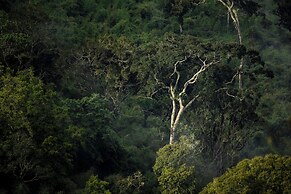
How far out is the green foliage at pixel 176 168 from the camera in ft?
102

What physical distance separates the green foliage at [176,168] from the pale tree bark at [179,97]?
2.79 metres

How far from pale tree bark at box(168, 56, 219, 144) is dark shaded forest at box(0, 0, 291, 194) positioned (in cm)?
11

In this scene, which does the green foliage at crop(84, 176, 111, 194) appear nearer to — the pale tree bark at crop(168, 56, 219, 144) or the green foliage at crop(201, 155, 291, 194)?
the green foliage at crop(201, 155, 291, 194)

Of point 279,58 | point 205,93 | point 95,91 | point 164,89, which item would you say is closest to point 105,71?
point 95,91

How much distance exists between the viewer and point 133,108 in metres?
39.8

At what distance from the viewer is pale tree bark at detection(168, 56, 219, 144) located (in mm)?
36309

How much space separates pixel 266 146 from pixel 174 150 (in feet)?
35.0

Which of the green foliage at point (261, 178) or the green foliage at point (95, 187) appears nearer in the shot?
the green foliage at point (261, 178)

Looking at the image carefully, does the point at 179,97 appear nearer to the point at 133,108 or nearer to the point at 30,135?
the point at 133,108

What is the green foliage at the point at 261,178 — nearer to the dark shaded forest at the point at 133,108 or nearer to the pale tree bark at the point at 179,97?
the dark shaded forest at the point at 133,108

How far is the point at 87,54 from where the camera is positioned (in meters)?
39.8

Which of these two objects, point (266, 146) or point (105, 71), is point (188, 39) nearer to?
point (105, 71)

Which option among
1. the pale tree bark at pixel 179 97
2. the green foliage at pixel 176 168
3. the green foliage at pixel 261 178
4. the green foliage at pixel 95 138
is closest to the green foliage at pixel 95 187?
the green foliage at pixel 95 138

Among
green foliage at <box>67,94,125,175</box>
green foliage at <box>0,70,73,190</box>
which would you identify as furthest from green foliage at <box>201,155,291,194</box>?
green foliage at <box>67,94,125,175</box>
